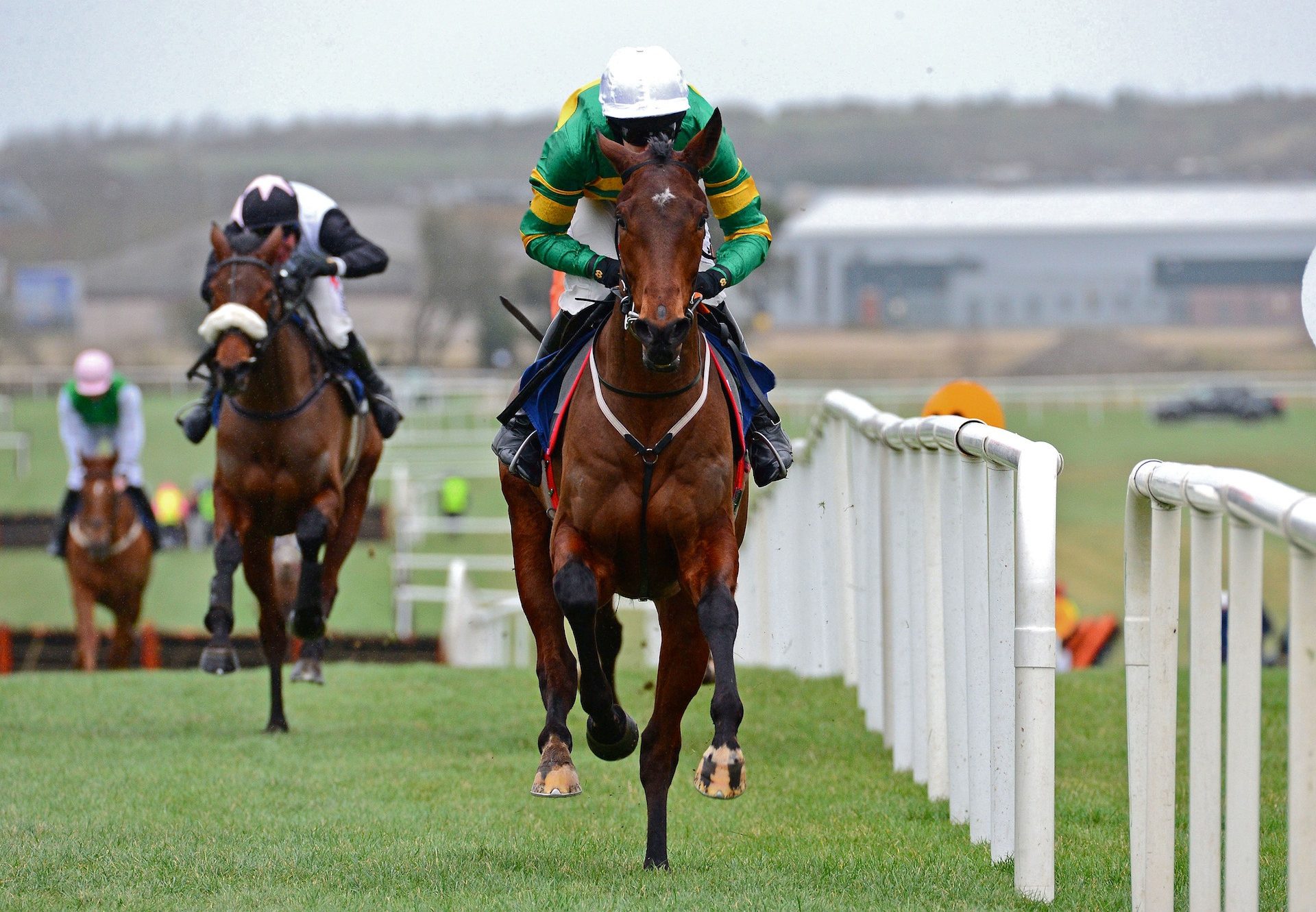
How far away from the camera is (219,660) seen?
7.85 m

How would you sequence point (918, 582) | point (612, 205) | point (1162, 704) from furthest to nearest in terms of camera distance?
point (918, 582) → point (612, 205) → point (1162, 704)

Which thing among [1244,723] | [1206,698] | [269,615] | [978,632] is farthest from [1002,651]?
[269,615]

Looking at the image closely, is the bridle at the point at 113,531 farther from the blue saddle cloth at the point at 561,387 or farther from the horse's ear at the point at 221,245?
the blue saddle cloth at the point at 561,387

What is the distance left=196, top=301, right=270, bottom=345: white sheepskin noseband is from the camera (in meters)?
7.59

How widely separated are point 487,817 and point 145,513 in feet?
28.4

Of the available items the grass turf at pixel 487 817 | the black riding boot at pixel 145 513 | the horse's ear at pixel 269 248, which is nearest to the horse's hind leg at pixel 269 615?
the grass turf at pixel 487 817

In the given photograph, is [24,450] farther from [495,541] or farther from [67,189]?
[67,189]

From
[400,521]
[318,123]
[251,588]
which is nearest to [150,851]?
[251,588]

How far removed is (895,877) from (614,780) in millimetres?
2077

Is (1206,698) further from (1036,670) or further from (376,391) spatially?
(376,391)

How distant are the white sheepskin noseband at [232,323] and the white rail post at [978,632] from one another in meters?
3.65

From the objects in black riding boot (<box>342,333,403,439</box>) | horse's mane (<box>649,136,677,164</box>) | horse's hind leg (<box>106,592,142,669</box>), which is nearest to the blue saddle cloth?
horse's mane (<box>649,136,677,164</box>)

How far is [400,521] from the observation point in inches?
875

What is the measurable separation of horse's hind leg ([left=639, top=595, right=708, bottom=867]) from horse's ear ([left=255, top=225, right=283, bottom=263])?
11.6 ft
